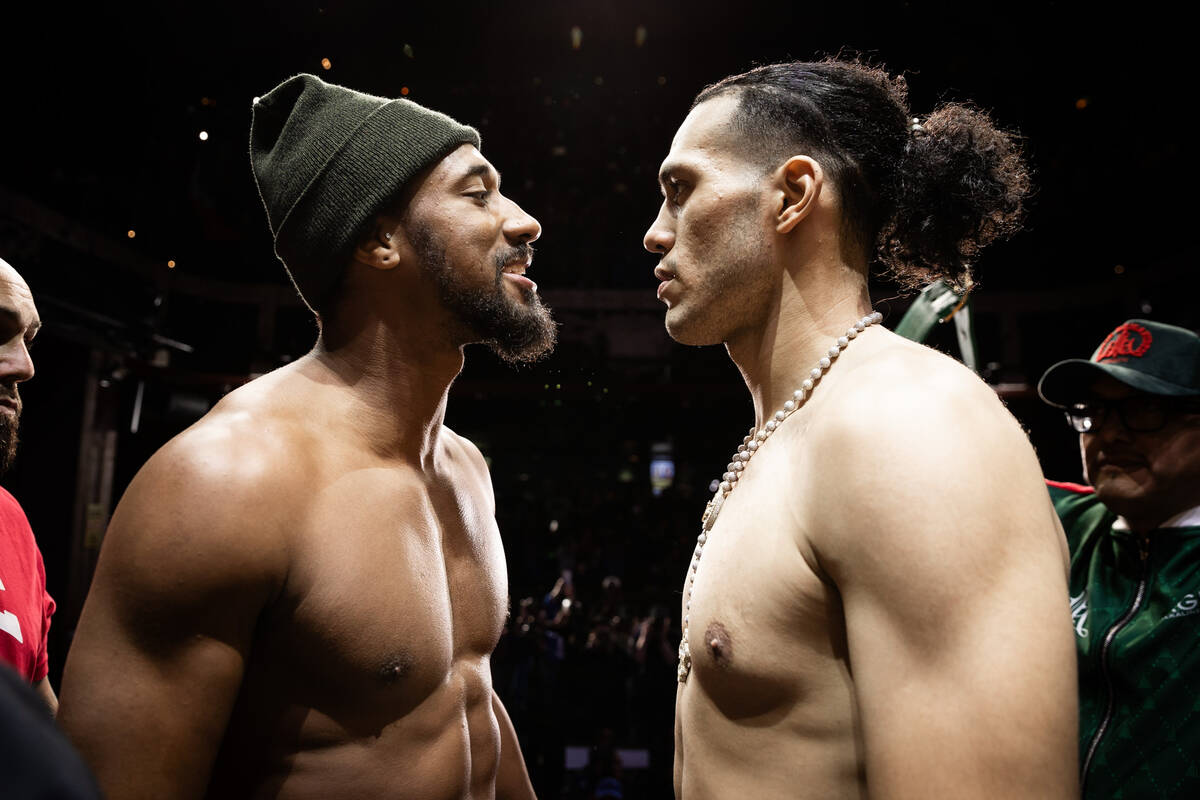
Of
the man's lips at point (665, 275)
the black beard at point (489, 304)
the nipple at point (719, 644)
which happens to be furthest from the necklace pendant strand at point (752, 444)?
the black beard at point (489, 304)

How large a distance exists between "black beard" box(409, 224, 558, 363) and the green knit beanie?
12 centimetres

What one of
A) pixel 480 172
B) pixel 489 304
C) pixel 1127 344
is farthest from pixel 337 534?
pixel 1127 344

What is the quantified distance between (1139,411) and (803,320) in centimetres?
127

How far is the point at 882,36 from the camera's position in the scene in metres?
4.30

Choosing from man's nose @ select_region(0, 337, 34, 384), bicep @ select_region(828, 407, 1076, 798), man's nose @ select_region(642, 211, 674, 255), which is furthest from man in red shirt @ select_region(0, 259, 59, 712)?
bicep @ select_region(828, 407, 1076, 798)

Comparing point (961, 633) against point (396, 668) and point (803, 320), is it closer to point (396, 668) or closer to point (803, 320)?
point (803, 320)

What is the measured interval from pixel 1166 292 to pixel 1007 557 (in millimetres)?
9367

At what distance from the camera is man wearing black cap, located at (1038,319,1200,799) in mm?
1672

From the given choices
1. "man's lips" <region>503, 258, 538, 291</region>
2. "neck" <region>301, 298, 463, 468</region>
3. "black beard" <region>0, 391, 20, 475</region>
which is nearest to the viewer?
"neck" <region>301, 298, 463, 468</region>

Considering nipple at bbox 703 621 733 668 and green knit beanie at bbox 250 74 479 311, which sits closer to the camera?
nipple at bbox 703 621 733 668

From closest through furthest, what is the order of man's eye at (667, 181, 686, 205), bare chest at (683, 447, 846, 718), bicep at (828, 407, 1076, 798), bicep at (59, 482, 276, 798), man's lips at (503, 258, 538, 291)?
1. bicep at (828, 407, 1076, 798)
2. bare chest at (683, 447, 846, 718)
3. bicep at (59, 482, 276, 798)
4. man's eye at (667, 181, 686, 205)
5. man's lips at (503, 258, 538, 291)

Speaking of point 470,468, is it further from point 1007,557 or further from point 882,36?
point 882,36

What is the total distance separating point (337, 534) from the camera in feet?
4.13

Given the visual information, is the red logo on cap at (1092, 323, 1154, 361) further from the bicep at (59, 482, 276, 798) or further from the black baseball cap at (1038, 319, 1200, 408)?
the bicep at (59, 482, 276, 798)
